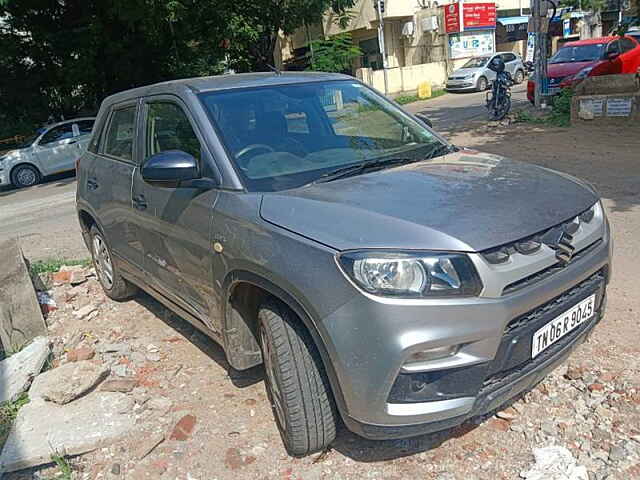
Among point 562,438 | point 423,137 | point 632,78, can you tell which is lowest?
point 562,438

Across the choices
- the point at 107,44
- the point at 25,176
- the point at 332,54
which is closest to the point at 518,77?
the point at 332,54

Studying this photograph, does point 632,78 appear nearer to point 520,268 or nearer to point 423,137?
point 423,137

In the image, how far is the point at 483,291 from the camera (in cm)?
222

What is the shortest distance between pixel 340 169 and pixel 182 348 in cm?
195

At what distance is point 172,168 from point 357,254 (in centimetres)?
125

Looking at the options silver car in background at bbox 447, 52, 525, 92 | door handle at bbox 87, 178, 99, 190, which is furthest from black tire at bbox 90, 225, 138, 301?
silver car in background at bbox 447, 52, 525, 92

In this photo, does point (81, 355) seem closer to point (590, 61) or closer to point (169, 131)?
point (169, 131)

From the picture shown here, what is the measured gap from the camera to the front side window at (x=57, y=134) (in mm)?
14867

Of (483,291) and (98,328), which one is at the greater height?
(483,291)

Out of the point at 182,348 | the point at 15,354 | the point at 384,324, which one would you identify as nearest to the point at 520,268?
the point at 384,324

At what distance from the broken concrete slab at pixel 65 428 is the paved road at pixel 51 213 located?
140 inches

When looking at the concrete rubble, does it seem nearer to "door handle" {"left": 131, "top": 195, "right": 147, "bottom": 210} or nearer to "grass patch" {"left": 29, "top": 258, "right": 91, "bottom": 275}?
"door handle" {"left": 131, "top": 195, "right": 147, "bottom": 210}

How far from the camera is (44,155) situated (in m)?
14.9

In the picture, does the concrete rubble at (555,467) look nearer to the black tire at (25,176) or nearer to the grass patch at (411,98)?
the black tire at (25,176)
